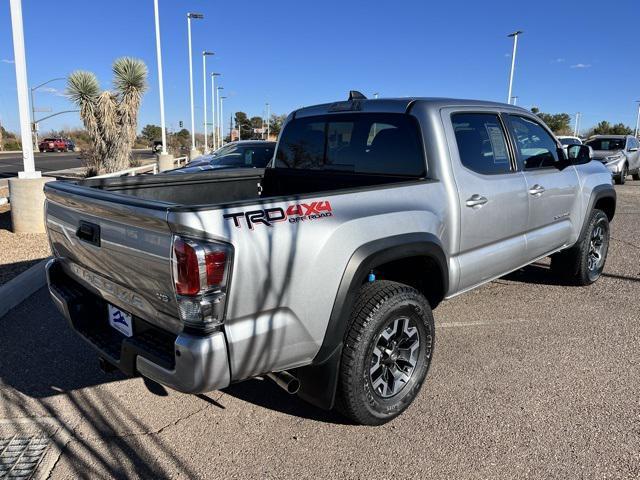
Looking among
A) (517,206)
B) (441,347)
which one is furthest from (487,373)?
(517,206)

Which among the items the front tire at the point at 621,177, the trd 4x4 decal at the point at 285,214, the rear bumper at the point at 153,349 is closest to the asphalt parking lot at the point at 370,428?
the rear bumper at the point at 153,349

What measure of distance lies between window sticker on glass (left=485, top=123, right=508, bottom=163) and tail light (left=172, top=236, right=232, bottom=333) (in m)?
2.68

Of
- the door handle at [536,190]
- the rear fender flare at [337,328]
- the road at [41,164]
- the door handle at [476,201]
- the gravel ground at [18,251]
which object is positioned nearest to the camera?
the rear fender flare at [337,328]

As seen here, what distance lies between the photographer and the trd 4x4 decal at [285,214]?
89.0 inches

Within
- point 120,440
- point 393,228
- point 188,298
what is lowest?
point 120,440

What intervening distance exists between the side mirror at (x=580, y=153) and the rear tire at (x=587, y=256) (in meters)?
0.71

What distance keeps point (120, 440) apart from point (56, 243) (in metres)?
1.31

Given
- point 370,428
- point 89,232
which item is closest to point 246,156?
point 89,232

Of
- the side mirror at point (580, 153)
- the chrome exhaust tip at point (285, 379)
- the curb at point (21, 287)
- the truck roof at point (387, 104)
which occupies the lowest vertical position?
the curb at point (21, 287)

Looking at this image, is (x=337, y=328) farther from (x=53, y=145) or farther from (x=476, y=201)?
(x=53, y=145)

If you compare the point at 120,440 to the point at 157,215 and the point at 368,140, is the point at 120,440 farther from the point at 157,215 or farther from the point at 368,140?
the point at 368,140

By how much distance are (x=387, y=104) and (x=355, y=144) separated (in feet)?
1.30

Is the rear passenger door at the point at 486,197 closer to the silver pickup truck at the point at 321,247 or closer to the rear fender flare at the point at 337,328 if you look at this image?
the silver pickup truck at the point at 321,247

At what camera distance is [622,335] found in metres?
4.39
